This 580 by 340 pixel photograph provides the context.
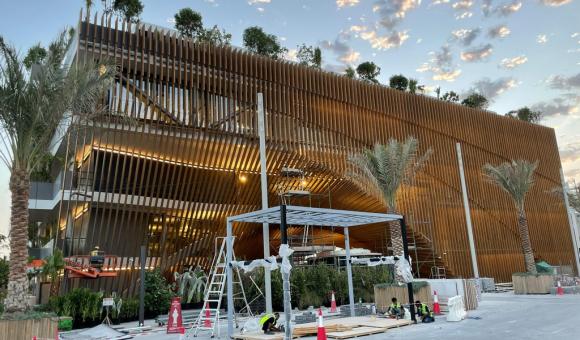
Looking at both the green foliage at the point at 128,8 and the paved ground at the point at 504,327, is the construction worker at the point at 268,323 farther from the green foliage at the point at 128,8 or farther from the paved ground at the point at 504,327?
the green foliage at the point at 128,8

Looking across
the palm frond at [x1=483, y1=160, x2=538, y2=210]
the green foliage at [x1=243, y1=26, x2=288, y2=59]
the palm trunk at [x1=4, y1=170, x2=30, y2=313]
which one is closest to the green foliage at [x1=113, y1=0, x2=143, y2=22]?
the green foliage at [x1=243, y1=26, x2=288, y2=59]

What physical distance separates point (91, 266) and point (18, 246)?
9.91 m

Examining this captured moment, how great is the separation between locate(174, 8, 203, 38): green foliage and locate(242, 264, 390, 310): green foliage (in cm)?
1529

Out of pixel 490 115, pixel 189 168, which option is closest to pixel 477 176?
pixel 490 115

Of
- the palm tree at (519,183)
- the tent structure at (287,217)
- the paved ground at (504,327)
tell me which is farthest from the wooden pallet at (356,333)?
the palm tree at (519,183)

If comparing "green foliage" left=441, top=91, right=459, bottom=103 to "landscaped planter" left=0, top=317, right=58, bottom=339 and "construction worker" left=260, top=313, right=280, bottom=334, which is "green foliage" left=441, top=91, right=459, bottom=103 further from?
"landscaped planter" left=0, top=317, right=58, bottom=339

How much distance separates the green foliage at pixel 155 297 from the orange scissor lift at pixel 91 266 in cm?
204

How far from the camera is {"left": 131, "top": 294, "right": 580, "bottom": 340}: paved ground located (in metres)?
10.6

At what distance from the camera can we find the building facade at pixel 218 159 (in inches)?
855

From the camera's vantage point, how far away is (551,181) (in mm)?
42250

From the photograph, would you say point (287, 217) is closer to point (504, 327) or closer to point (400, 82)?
point (504, 327)

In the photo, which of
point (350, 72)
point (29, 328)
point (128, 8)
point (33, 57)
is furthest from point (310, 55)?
point (29, 328)

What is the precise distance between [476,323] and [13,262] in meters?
12.3

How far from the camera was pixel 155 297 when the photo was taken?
19.0 metres
